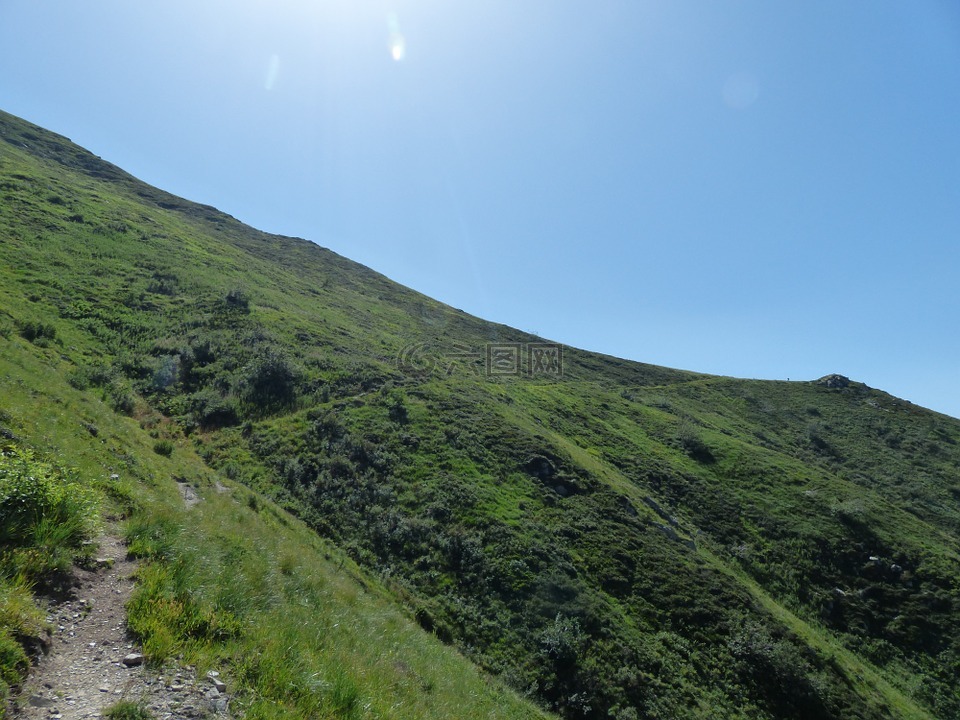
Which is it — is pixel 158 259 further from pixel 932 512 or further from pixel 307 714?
pixel 932 512

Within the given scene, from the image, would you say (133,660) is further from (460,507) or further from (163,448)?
(460,507)

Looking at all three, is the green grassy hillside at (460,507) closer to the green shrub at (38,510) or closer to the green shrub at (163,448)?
the green shrub at (163,448)

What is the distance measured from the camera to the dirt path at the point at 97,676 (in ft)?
15.4

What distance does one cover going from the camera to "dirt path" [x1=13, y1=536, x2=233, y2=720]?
4.70 metres

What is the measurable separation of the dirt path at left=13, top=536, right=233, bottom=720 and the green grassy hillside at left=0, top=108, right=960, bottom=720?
0.42 meters

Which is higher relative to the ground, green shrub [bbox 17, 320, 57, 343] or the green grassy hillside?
the green grassy hillside

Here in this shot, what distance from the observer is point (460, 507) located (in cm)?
2442

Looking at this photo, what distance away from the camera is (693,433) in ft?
156

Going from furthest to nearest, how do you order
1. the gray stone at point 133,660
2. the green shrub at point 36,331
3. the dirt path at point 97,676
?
the green shrub at point 36,331
the gray stone at point 133,660
the dirt path at point 97,676

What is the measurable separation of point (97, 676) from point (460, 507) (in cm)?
2000

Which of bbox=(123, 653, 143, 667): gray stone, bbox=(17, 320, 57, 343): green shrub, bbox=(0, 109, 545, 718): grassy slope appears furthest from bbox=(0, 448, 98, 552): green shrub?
bbox=(17, 320, 57, 343): green shrub

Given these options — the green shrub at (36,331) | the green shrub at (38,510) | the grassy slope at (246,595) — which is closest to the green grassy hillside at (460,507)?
the grassy slope at (246,595)

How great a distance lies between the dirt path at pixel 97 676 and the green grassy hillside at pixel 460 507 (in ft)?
1.36

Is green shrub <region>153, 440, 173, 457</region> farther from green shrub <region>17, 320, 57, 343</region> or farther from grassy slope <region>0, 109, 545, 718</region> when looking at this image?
green shrub <region>17, 320, 57, 343</region>
